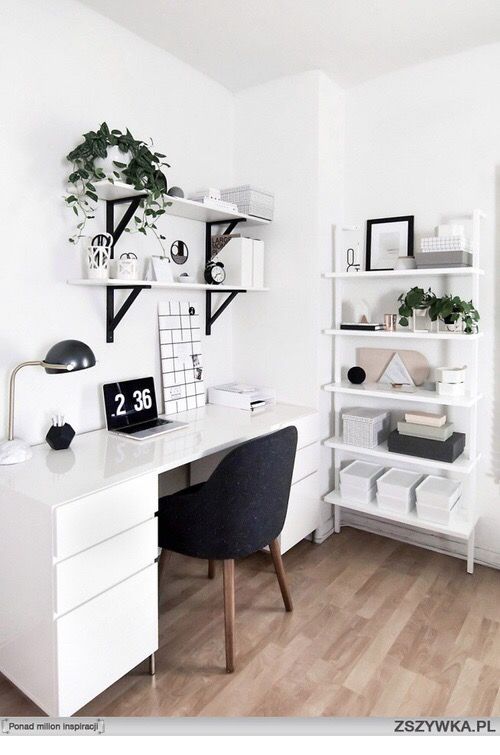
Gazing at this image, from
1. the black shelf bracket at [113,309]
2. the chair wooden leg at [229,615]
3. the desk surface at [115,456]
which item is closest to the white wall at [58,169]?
the black shelf bracket at [113,309]

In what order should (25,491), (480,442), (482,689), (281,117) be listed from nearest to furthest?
(25,491)
(482,689)
(480,442)
(281,117)

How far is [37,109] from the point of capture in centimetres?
198

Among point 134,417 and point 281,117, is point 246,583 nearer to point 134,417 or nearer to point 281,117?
point 134,417

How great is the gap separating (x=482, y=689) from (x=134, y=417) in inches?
67.2

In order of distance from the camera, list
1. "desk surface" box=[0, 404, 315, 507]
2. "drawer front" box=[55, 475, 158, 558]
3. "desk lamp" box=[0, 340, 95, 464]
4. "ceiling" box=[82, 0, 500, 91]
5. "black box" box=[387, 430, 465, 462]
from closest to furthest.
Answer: "drawer front" box=[55, 475, 158, 558], "desk surface" box=[0, 404, 315, 507], "desk lamp" box=[0, 340, 95, 464], "ceiling" box=[82, 0, 500, 91], "black box" box=[387, 430, 465, 462]

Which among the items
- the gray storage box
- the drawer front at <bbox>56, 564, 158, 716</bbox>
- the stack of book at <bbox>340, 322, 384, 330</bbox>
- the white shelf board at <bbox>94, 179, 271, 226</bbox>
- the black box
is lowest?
Result: the drawer front at <bbox>56, 564, 158, 716</bbox>

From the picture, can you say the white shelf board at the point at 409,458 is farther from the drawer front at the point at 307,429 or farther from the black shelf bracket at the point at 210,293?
Answer: the black shelf bracket at the point at 210,293

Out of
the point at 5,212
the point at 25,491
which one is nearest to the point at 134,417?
the point at 25,491

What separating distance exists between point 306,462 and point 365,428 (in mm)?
362

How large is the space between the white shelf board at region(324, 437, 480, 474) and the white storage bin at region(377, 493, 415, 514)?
20cm

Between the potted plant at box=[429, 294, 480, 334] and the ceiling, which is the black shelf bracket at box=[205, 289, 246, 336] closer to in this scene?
the potted plant at box=[429, 294, 480, 334]

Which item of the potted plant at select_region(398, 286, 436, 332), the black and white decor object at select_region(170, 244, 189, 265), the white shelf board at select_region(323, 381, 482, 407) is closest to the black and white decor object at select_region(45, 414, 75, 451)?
the black and white decor object at select_region(170, 244, 189, 265)

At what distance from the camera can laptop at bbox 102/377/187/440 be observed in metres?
2.26

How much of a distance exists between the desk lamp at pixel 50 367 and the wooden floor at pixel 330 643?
31.1 inches
